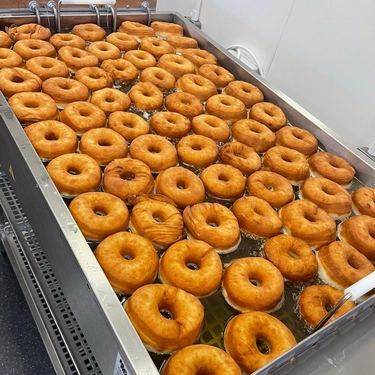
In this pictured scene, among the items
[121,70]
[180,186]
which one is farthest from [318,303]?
[121,70]

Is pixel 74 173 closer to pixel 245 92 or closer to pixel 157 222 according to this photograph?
pixel 157 222

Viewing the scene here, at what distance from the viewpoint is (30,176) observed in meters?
1.33

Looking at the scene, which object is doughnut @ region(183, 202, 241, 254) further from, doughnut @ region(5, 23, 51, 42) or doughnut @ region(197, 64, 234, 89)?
doughnut @ region(5, 23, 51, 42)

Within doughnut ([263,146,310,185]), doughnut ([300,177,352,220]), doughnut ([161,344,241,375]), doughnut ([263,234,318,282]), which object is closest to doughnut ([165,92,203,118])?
doughnut ([263,146,310,185])

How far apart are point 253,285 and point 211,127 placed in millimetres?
822

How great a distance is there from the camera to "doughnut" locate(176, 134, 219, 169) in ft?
5.39

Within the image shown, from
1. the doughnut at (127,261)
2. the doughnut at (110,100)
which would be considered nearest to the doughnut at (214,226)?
the doughnut at (127,261)

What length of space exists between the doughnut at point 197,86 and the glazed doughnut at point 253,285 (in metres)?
1.01

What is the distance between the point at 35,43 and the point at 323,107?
2006mm

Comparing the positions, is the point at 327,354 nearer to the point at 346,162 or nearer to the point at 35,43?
the point at 346,162

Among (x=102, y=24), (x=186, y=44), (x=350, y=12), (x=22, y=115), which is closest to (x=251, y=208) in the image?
(x=22, y=115)

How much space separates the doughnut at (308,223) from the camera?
1.44 metres

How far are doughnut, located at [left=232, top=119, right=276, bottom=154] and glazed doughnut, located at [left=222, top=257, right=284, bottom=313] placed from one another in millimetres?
657

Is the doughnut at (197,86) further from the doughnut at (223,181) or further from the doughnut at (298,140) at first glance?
the doughnut at (223,181)
